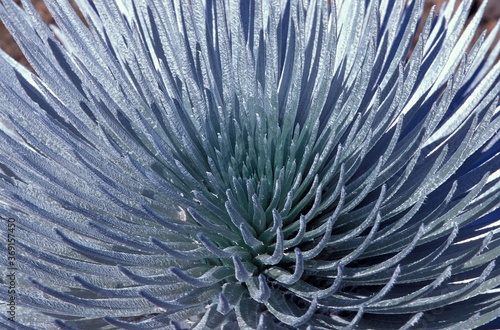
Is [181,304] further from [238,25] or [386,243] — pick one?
[238,25]

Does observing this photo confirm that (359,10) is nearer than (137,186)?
No

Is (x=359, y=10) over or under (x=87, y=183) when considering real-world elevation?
over

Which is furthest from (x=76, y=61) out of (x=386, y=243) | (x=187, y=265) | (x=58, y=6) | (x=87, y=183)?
(x=386, y=243)

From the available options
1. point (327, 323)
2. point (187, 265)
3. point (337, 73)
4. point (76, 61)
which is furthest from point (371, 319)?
point (76, 61)

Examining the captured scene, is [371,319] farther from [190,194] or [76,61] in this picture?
[76,61]

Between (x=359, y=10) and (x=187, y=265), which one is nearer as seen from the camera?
(x=187, y=265)

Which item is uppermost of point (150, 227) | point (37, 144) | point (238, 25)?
point (238, 25)
